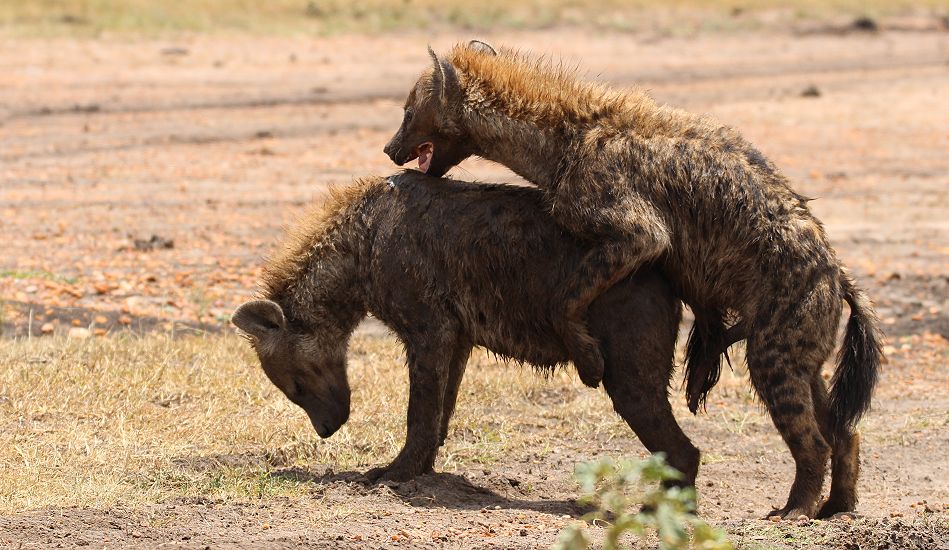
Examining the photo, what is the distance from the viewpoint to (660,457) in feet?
12.6

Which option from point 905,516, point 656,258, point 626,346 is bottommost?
point 905,516

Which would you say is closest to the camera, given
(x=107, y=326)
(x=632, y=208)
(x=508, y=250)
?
(x=632, y=208)

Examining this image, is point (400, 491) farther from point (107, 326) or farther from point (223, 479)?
point (107, 326)

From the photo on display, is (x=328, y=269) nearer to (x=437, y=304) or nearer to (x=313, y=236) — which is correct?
(x=313, y=236)

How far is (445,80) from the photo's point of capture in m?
6.47

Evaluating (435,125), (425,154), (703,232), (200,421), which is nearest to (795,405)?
(703,232)

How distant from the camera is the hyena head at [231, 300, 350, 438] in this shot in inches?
256

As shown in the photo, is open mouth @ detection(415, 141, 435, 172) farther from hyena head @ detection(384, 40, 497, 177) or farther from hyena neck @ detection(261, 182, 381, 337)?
hyena neck @ detection(261, 182, 381, 337)

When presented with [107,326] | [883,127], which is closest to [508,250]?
[107,326]

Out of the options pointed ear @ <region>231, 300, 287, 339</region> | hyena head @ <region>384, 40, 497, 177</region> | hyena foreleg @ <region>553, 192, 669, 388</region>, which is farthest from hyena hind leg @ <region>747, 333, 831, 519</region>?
pointed ear @ <region>231, 300, 287, 339</region>

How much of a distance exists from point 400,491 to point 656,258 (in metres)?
1.44

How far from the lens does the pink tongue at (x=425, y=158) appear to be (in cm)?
Answer: 677

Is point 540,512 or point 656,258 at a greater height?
point 656,258

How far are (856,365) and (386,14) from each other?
18254 mm
